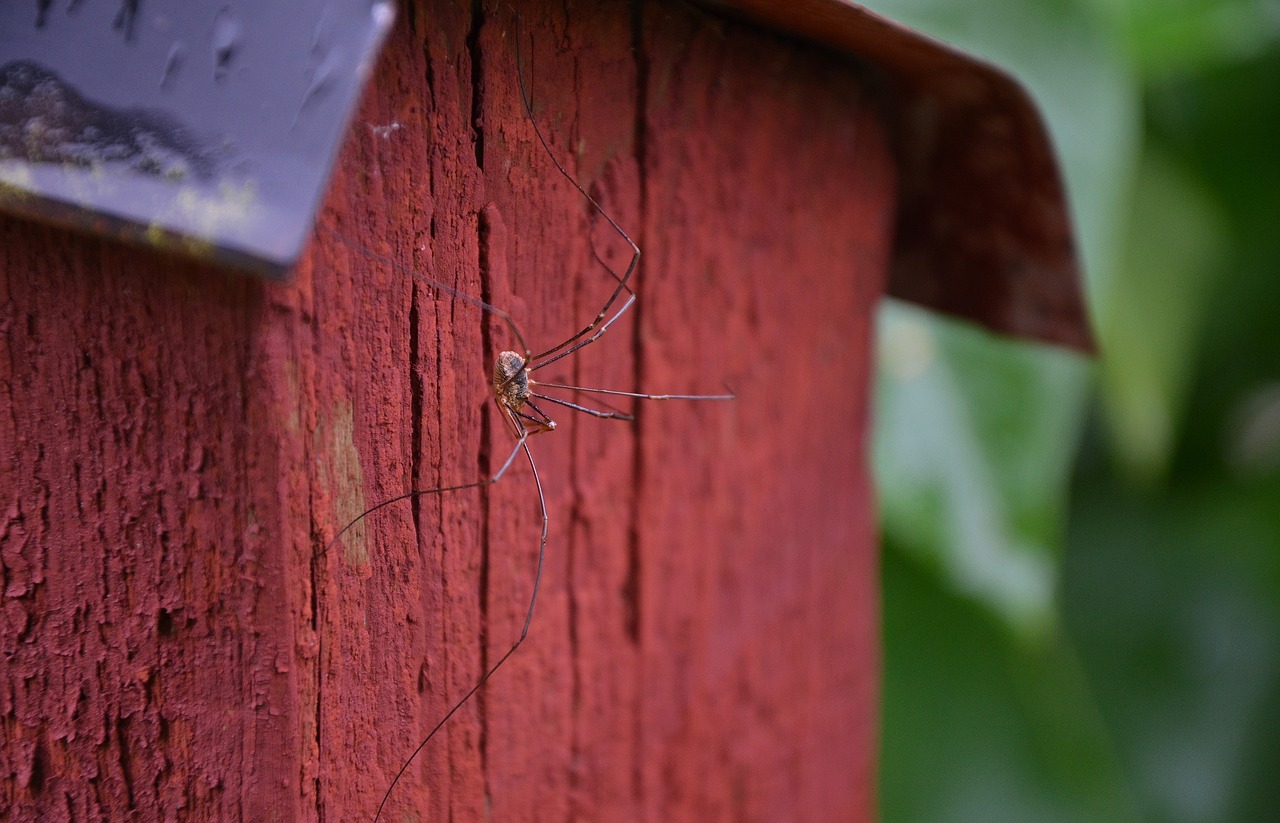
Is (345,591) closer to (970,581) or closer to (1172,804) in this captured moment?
(970,581)

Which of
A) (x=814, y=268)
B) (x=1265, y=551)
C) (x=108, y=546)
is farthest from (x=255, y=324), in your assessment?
(x=1265, y=551)

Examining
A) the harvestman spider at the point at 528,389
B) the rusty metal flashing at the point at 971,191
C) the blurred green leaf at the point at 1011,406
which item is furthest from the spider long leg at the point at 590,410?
the blurred green leaf at the point at 1011,406

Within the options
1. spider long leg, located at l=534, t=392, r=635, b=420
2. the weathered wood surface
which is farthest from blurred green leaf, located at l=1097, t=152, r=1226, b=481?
spider long leg, located at l=534, t=392, r=635, b=420

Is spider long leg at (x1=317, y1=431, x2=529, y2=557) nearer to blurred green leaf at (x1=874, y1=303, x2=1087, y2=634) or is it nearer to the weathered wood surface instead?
the weathered wood surface

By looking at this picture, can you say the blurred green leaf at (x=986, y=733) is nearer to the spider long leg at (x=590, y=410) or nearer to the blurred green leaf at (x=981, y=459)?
the blurred green leaf at (x=981, y=459)

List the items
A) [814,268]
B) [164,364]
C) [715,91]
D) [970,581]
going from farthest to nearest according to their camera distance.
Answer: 1. [970,581]
2. [814,268]
3. [715,91]
4. [164,364]

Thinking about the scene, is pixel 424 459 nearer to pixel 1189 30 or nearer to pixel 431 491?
pixel 431 491
